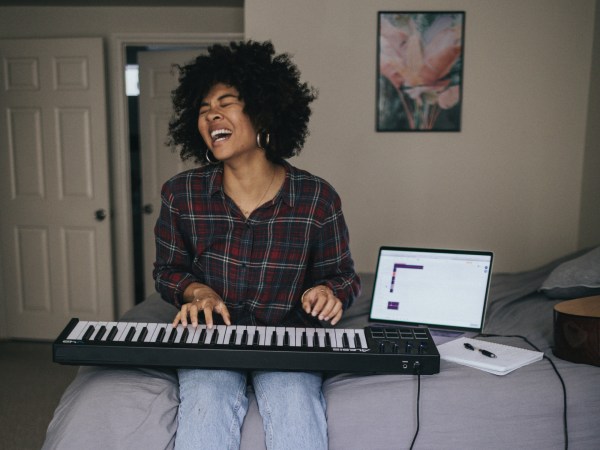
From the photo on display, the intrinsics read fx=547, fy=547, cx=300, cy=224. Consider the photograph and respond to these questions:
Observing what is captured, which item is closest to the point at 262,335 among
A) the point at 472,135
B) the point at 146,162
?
the point at 472,135

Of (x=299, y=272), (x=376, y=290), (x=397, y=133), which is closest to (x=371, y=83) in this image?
(x=397, y=133)

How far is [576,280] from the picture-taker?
6.27ft

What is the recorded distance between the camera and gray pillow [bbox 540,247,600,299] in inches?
73.1

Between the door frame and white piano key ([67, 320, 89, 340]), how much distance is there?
2505 millimetres

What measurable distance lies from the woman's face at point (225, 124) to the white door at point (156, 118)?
2222 mm

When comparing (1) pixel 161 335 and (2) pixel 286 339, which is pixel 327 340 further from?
(1) pixel 161 335

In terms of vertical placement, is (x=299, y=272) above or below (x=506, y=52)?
below

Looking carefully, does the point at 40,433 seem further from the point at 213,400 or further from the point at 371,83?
the point at 371,83

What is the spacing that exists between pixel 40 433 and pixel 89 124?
1.97 m

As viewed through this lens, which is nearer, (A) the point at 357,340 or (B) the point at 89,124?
(A) the point at 357,340

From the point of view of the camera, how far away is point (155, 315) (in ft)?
6.25

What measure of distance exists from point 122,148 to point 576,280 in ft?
9.51

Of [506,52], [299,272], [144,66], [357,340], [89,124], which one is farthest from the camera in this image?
[144,66]

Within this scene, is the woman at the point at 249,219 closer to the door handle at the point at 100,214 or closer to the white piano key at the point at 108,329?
the white piano key at the point at 108,329
